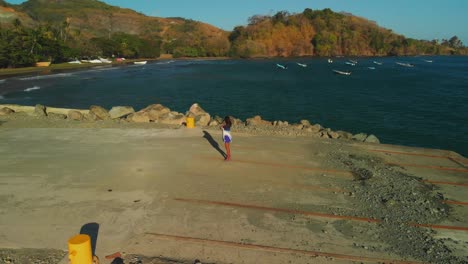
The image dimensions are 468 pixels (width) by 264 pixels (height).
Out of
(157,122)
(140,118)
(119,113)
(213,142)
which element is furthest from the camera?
(119,113)

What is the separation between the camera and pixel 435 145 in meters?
28.8

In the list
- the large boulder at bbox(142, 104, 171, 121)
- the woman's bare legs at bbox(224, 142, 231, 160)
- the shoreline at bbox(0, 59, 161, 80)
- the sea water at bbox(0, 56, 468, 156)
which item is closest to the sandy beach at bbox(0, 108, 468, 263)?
the woman's bare legs at bbox(224, 142, 231, 160)

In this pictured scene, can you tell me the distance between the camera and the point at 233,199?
486 inches

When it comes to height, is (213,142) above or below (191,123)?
below

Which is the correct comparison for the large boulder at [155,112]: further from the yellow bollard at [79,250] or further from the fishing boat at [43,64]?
the fishing boat at [43,64]

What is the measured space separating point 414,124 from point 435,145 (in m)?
6.95

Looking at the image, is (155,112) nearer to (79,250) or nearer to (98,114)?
(98,114)

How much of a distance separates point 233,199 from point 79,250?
5821mm

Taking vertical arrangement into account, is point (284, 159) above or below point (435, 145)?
above

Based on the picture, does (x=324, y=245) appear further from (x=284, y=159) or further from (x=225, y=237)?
(x=284, y=159)

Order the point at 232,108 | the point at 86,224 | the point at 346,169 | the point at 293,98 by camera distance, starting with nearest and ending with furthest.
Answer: the point at 86,224, the point at 346,169, the point at 232,108, the point at 293,98

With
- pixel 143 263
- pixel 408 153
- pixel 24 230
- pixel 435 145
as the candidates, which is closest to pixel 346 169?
pixel 408 153

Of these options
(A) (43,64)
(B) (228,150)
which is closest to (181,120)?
(B) (228,150)

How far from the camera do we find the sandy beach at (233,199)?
9.39 metres
